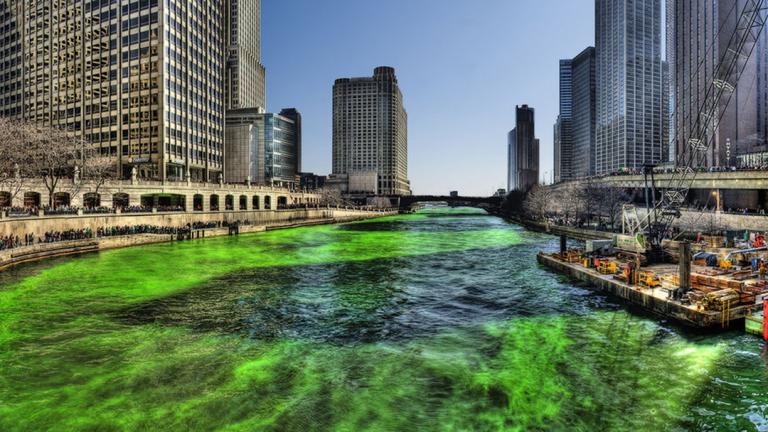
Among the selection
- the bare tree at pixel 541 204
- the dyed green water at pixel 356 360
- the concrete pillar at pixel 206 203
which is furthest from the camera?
the bare tree at pixel 541 204

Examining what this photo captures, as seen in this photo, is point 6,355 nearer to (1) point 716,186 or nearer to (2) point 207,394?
(2) point 207,394

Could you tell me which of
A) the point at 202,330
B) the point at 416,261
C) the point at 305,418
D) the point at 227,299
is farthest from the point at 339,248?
the point at 305,418

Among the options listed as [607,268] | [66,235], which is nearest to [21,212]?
[66,235]

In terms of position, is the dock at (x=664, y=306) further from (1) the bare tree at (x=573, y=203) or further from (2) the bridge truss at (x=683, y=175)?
(1) the bare tree at (x=573, y=203)

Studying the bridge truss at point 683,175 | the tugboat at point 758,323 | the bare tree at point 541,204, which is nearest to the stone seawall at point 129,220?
the tugboat at point 758,323

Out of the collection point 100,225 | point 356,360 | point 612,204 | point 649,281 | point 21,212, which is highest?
point 612,204

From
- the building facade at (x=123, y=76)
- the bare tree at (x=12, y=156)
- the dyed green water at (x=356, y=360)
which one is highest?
the building facade at (x=123, y=76)

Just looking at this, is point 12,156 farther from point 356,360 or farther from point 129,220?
point 356,360
